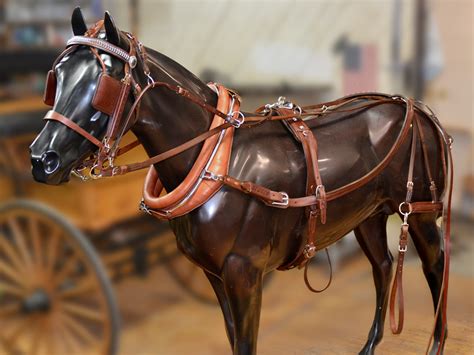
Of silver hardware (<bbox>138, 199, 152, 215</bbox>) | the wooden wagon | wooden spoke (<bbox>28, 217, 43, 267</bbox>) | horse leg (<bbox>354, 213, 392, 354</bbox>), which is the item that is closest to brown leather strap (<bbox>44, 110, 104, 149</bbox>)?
silver hardware (<bbox>138, 199, 152, 215</bbox>)

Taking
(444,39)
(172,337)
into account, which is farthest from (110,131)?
(444,39)

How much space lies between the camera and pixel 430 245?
2.79 ft

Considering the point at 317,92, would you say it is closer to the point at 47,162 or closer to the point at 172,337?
the point at 172,337

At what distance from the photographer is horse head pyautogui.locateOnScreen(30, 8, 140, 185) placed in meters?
0.63

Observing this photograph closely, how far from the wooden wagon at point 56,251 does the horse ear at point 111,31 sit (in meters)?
0.98

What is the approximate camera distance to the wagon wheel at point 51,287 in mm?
1739

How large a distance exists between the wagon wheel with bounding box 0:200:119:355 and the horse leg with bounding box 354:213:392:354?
104cm

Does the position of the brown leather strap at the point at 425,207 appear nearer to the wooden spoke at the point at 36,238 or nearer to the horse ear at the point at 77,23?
the horse ear at the point at 77,23

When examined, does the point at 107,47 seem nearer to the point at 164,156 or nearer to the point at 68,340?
the point at 164,156

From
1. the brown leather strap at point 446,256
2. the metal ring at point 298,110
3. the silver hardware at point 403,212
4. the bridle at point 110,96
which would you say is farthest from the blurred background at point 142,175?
the bridle at point 110,96

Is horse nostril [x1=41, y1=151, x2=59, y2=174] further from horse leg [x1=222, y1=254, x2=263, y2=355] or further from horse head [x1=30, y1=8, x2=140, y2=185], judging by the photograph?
horse leg [x1=222, y1=254, x2=263, y2=355]

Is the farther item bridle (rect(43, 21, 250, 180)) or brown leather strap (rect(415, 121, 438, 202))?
brown leather strap (rect(415, 121, 438, 202))

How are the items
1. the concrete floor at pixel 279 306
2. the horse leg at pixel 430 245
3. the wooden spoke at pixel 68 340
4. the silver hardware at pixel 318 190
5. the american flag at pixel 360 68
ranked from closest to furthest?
the silver hardware at pixel 318 190 → the horse leg at pixel 430 245 → the concrete floor at pixel 279 306 → the wooden spoke at pixel 68 340 → the american flag at pixel 360 68

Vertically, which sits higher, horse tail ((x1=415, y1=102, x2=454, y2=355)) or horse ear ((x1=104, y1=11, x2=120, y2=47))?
horse ear ((x1=104, y1=11, x2=120, y2=47))
